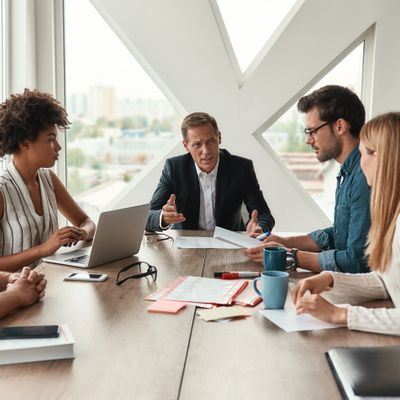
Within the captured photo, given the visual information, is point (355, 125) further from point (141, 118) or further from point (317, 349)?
point (141, 118)

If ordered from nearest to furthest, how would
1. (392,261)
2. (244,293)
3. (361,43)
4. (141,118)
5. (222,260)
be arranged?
1. (392,261)
2. (244,293)
3. (222,260)
4. (361,43)
5. (141,118)

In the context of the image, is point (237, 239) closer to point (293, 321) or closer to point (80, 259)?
point (80, 259)

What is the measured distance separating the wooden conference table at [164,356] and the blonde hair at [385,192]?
0.32 metres

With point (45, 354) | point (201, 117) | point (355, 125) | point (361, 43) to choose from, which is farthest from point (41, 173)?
point (361, 43)

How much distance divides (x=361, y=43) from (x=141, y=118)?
6.12ft

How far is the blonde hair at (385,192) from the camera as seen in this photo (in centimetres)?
159

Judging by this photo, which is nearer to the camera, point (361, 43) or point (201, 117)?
point (201, 117)

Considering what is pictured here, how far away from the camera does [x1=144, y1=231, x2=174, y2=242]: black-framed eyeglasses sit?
269 cm

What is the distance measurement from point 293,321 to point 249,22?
11.2 ft

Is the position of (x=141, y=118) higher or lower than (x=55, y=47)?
lower

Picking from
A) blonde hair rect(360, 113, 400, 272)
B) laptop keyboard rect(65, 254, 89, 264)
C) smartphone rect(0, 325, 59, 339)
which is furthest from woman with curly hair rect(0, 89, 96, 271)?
blonde hair rect(360, 113, 400, 272)

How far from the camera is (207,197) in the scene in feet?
10.7

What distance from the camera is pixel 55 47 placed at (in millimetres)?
4512

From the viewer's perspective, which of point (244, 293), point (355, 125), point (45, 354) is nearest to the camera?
point (45, 354)
